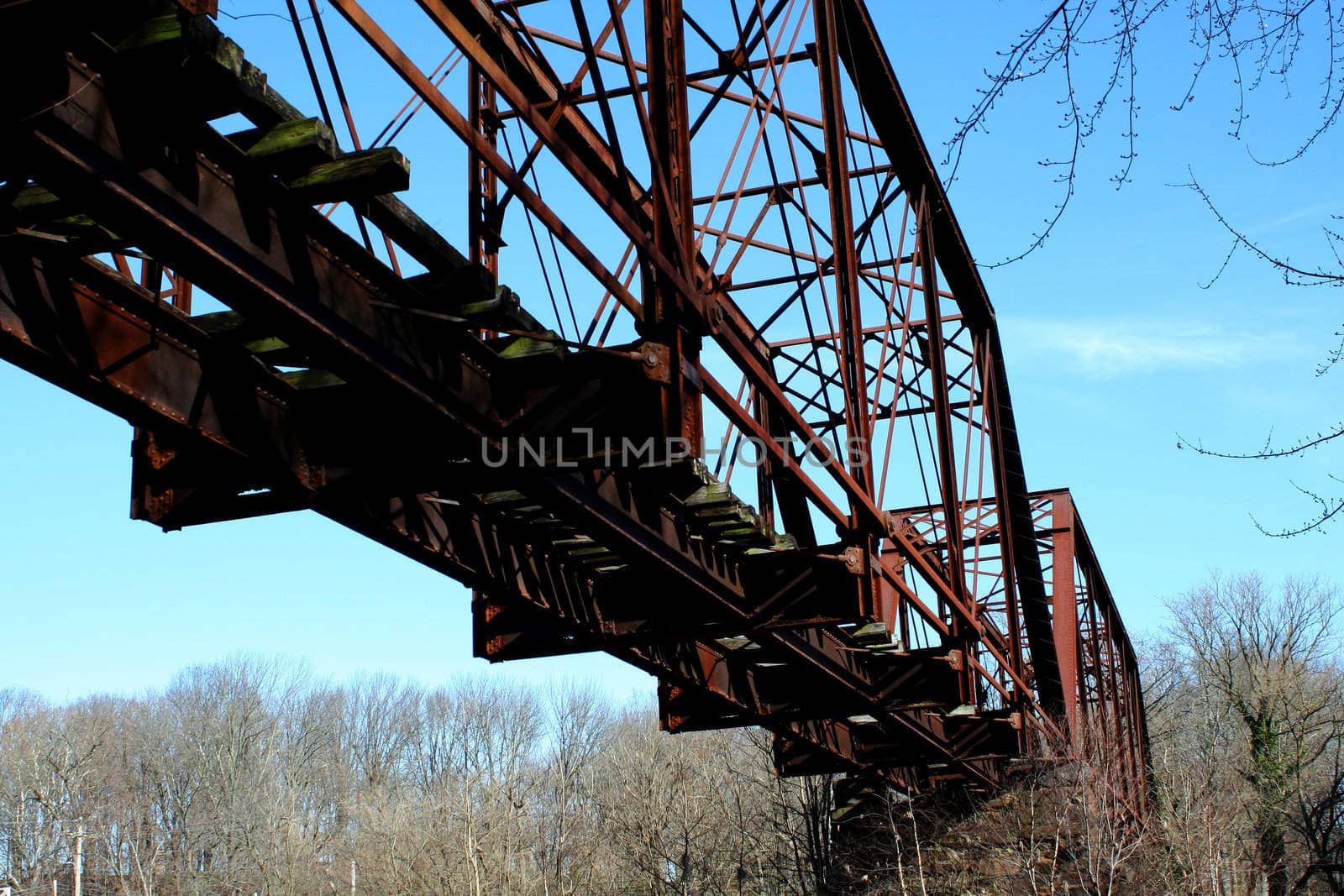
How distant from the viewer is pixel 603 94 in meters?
6.92

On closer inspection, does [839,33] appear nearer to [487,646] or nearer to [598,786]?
[487,646]

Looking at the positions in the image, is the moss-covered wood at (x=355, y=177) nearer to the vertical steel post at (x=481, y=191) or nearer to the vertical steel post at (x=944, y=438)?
the vertical steel post at (x=481, y=191)

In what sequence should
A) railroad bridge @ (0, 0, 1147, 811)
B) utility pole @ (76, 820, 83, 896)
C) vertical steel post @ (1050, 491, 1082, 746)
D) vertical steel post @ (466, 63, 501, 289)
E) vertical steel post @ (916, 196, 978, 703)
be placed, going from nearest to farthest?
railroad bridge @ (0, 0, 1147, 811) → vertical steel post @ (466, 63, 501, 289) → vertical steel post @ (916, 196, 978, 703) → vertical steel post @ (1050, 491, 1082, 746) → utility pole @ (76, 820, 83, 896)

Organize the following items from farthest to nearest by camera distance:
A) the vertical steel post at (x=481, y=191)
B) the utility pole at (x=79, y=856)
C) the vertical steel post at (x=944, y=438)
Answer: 1. the utility pole at (x=79, y=856)
2. the vertical steel post at (x=944, y=438)
3. the vertical steel post at (x=481, y=191)

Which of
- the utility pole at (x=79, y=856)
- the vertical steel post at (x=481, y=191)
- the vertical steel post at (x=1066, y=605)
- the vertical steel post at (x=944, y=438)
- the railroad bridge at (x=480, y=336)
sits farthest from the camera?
the utility pole at (x=79, y=856)

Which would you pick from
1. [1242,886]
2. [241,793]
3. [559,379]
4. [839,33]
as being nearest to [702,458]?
[559,379]

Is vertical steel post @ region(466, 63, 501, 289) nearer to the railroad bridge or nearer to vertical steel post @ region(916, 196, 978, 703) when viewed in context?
the railroad bridge

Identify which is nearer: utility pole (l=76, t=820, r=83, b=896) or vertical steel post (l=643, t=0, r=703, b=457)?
vertical steel post (l=643, t=0, r=703, b=457)

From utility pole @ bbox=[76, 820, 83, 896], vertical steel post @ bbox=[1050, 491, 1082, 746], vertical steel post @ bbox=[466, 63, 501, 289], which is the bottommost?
utility pole @ bbox=[76, 820, 83, 896]

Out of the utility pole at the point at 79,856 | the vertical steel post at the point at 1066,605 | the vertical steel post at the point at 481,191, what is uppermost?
the vertical steel post at the point at 481,191

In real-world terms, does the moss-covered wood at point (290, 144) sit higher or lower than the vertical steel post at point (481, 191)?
lower

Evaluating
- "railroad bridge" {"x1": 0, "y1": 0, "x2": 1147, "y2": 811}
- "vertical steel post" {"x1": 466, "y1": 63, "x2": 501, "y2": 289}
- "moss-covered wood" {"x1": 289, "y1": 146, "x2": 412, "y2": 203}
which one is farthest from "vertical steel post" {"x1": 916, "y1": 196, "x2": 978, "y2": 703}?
"moss-covered wood" {"x1": 289, "y1": 146, "x2": 412, "y2": 203}

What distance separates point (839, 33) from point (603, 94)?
22.5ft

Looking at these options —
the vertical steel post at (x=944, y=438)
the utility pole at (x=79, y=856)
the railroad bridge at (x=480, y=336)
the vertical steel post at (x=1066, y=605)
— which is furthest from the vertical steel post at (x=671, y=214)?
the utility pole at (x=79, y=856)
